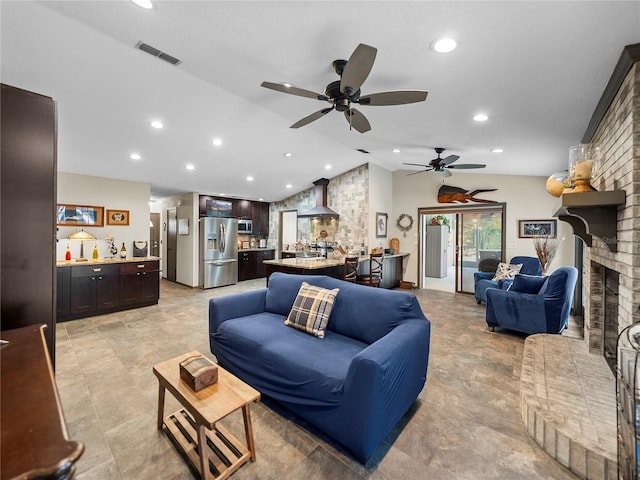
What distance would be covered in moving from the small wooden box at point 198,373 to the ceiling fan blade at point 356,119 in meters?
2.35

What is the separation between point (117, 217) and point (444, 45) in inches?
245

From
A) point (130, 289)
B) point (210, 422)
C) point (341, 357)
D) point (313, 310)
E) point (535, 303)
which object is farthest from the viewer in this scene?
point (130, 289)

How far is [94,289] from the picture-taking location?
15.2 ft

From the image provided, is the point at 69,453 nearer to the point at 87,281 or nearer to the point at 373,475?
the point at 373,475

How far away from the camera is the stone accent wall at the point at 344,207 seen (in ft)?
21.7

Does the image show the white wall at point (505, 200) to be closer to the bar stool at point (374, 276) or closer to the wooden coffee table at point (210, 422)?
the bar stool at point (374, 276)

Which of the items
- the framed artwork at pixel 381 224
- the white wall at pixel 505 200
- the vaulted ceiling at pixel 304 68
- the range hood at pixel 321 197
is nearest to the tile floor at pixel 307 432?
the vaulted ceiling at pixel 304 68

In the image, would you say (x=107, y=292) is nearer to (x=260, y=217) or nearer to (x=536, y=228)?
(x=260, y=217)

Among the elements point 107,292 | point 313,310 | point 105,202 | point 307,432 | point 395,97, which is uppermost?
point 395,97

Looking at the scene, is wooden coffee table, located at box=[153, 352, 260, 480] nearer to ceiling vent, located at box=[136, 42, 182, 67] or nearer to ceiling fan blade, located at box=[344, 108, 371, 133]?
ceiling fan blade, located at box=[344, 108, 371, 133]

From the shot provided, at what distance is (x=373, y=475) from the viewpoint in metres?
1.61

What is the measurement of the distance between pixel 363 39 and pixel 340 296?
2.07m

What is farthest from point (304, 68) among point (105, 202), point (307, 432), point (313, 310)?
point (105, 202)

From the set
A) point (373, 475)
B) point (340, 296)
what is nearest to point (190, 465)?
point (373, 475)
